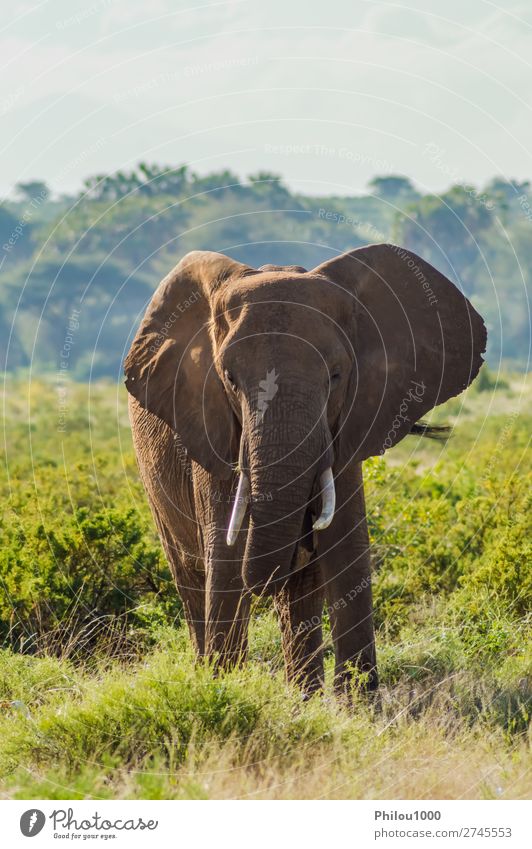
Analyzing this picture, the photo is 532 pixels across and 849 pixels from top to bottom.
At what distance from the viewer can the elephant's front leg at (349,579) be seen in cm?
881

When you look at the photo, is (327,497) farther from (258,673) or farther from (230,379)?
(258,673)

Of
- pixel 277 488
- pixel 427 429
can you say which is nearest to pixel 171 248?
pixel 427 429

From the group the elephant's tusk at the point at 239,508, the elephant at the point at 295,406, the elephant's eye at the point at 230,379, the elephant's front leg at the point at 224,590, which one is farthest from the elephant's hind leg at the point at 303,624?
the elephant's eye at the point at 230,379

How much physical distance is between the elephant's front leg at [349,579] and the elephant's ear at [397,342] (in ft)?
1.10

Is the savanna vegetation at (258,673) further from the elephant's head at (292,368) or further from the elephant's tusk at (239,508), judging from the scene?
the elephant's head at (292,368)

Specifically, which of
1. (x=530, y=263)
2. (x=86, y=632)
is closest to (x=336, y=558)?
(x=86, y=632)

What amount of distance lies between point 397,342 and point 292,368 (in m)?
1.36

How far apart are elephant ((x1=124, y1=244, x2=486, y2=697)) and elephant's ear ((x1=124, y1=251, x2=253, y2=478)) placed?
1 centimetres

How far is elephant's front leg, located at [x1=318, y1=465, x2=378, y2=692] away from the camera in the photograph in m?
8.81

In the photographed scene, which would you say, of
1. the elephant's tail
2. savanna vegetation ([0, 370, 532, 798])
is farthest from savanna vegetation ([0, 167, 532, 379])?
the elephant's tail

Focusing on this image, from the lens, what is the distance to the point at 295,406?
787 cm

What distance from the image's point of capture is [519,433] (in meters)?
23.8

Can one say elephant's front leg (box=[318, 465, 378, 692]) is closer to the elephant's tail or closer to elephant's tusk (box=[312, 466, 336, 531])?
elephant's tusk (box=[312, 466, 336, 531])

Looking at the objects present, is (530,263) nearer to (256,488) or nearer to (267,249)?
(267,249)
